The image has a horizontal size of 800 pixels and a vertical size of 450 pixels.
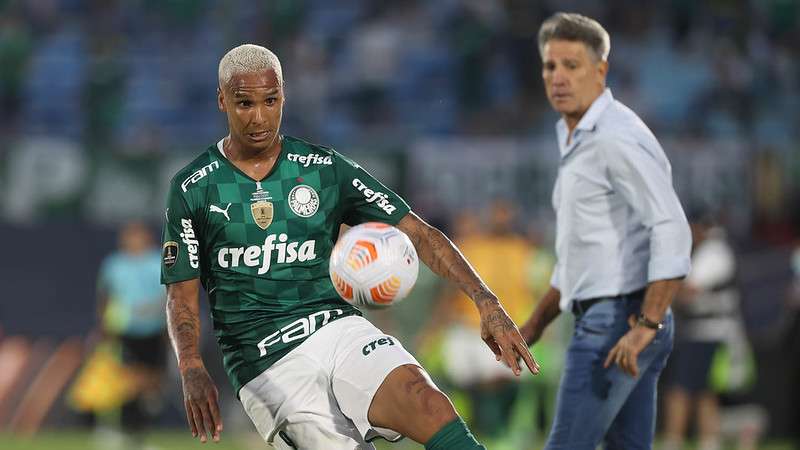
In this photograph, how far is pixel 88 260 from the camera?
13953mm

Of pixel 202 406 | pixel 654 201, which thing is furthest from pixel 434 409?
pixel 654 201

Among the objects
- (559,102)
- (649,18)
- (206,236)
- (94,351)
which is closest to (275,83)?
(206,236)

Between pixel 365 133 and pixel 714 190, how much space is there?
4484mm

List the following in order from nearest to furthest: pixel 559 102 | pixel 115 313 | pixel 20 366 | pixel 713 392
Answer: pixel 559 102, pixel 713 392, pixel 115 313, pixel 20 366

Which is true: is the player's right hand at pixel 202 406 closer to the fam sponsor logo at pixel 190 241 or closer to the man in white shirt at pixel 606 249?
the fam sponsor logo at pixel 190 241

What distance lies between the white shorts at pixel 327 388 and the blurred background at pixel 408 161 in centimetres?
676

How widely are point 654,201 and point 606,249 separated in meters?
0.32

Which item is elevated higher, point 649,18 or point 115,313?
point 649,18

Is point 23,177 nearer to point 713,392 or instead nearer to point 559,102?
point 713,392

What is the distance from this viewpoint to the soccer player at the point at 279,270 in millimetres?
4824

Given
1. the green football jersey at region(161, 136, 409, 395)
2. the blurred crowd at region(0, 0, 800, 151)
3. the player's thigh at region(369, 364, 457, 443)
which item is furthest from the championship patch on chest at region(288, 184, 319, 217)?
the blurred crowd at region(0, 0, 800, 151)

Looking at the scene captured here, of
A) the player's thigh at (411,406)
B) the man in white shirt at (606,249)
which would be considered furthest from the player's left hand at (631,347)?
the player's thigh at (411,406)

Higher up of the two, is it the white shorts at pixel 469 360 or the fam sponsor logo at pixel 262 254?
the fam sponsor logo at pixel 262 254

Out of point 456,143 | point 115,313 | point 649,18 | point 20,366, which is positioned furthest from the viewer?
point 649,18
